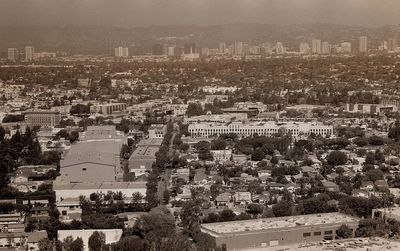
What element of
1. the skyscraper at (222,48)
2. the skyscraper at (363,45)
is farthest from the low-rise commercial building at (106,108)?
the skyscraper at (222,48)

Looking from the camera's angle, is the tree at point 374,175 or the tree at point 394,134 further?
the tree at point 394,134

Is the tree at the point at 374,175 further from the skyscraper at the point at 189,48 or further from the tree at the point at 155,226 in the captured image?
the skyscraper at the point at 189,48

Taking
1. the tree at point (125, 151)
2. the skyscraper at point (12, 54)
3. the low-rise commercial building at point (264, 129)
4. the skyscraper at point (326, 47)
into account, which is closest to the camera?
the tree at point (125, 151)

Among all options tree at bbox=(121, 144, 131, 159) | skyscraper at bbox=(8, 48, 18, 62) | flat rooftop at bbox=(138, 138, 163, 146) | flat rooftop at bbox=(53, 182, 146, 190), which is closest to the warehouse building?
flat rooftop at bbox=(53, 182, 146, 190)

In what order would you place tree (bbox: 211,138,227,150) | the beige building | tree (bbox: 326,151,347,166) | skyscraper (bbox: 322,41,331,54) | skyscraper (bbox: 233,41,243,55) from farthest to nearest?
skyscraper (bbox: 233,41,243,55), skyscraper (bbox: 322,41,331,54), the beige building, tree (bbox: 211,138,227,150), tree (bbox: 326,151,347,166)

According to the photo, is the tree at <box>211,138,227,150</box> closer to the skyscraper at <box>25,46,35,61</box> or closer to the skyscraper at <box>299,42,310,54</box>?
the skyscraper at <box>25,46,35,61</box>

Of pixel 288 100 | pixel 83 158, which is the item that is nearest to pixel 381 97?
pixel 288 100

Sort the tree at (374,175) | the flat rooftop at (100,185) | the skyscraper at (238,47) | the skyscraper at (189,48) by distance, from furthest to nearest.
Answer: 1. the skyscraper at (238,47)
2. the skyscraper at (189,48)
3. the tree at (374,175)
4. the flat rooftop at (100,185)
